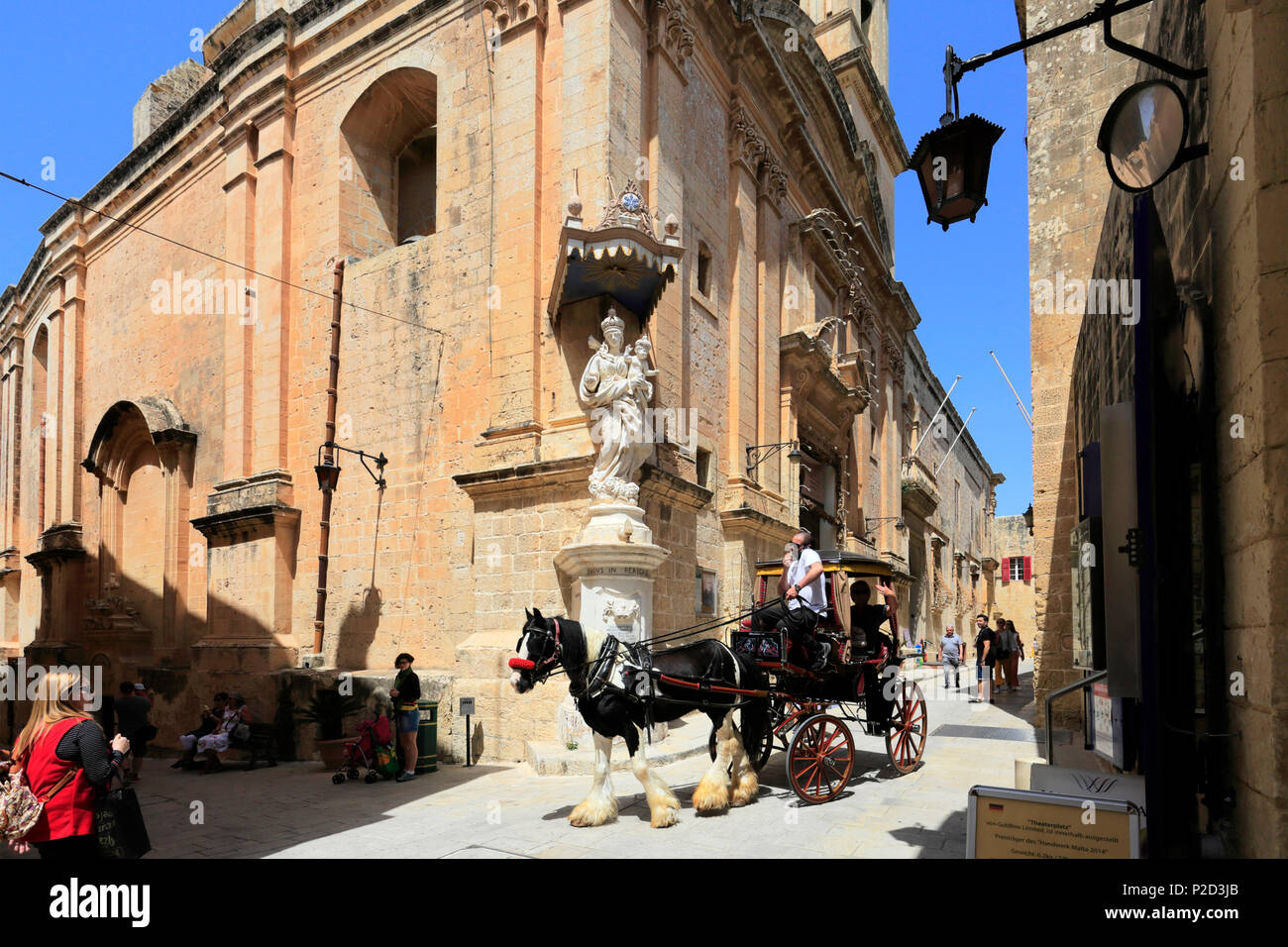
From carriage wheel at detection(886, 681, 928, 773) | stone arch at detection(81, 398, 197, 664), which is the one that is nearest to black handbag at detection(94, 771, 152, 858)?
carriage wheel at detection(886, 681, 928, 773)

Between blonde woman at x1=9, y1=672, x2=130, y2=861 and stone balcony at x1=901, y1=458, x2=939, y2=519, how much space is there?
28.6 meters

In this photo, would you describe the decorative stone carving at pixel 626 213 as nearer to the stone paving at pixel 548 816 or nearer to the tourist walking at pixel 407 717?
the tourist walking at pixel 407 717

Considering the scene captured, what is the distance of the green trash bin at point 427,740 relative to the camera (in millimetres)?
10453

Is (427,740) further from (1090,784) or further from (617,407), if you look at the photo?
(1090,784)

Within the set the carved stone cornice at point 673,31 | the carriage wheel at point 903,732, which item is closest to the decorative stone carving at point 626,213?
the carved stone cornice at point 673,31

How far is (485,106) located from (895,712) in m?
10.5

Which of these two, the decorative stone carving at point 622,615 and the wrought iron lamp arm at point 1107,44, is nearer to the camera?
the wrought iron lamp arm at point 1107,44

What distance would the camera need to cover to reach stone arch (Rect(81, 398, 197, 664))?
58.0 feet

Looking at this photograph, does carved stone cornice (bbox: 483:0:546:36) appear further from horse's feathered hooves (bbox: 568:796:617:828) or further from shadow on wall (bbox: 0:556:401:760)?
horse's feathered hooves (bbox: 568:796:617:828)

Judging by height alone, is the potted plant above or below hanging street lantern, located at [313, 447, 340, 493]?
below

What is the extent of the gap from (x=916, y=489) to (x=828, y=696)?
2415 centimetres

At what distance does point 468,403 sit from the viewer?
13.0 meters

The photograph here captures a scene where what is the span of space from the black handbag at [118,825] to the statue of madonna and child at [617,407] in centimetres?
630
